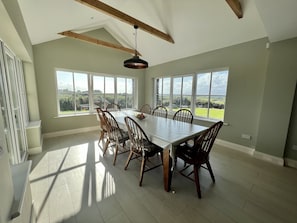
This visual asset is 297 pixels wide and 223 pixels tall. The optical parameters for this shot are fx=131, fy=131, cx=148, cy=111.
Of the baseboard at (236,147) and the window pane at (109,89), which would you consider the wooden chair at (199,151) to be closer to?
the baseboard at (236,147)

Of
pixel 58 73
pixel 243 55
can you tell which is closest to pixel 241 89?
pixel 243 55

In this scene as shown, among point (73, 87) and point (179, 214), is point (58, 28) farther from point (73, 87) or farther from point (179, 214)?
point (179, 214)

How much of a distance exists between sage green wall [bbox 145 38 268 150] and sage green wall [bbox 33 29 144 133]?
11.2 feet

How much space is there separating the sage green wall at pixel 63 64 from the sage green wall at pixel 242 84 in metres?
3.41

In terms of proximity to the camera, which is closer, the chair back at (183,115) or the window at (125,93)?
the chair back at (183,115)

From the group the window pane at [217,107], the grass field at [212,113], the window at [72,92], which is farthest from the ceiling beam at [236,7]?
the window at [72,92]

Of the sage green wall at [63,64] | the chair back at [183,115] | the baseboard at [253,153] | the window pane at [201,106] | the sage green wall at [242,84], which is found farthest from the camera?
the window pane at [201,106]

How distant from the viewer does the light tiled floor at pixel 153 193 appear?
153cm

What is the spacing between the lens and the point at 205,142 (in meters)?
1.85

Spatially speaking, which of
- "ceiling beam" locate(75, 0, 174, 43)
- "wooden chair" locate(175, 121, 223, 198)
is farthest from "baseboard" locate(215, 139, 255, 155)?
"ceiling beam" locate(75, 0, 174, 43)

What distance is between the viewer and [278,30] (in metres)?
2.26

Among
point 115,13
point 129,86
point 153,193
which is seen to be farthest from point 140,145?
point 129,86

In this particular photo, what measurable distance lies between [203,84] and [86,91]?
3.85m

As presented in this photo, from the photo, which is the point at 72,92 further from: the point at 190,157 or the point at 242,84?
the point at 242,84
